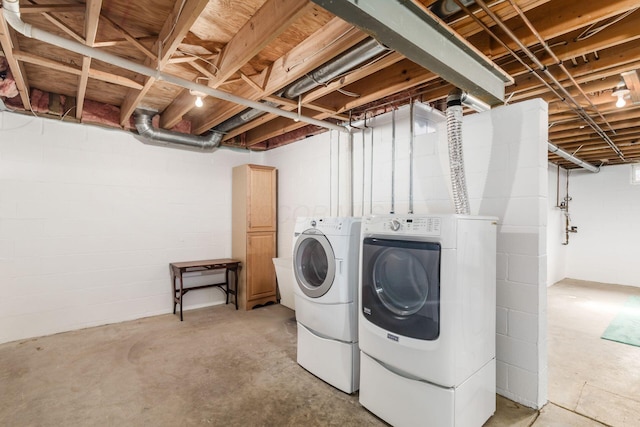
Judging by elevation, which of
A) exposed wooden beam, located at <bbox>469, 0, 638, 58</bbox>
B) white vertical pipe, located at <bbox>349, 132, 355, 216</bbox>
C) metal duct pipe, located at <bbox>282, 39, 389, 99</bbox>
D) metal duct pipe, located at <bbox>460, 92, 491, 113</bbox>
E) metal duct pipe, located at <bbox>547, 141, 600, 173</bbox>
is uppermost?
exposed wooden beam, located at <bbox>469, 0, 638, 58</bbox>

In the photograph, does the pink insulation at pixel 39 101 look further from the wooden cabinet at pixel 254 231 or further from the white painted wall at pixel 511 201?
the white painted wall at pixel 511 201

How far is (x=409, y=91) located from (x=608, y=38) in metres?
1.41

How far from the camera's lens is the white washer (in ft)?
5.56

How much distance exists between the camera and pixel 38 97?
10.7 ft

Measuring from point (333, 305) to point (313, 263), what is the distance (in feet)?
1.61

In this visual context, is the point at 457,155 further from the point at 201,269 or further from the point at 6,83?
the point at 6,83

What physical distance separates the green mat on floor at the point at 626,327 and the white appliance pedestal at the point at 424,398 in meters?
2.43

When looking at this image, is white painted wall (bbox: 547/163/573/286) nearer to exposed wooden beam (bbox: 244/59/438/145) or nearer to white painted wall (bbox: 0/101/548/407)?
white painted wall (bbox: 0/101/548/407)

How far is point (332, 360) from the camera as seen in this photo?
239 centimetres

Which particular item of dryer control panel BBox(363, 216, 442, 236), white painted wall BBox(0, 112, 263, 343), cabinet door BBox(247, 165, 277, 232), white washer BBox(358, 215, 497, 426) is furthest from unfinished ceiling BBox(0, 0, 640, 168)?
white washer BBox(358, 215, 497, 426)

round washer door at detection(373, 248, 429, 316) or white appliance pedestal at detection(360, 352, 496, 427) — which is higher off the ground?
round washer door at detection(373, 248, 429, 316)

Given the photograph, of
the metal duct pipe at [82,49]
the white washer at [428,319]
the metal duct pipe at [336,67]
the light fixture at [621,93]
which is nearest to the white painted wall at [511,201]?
the white washer at [428,319]

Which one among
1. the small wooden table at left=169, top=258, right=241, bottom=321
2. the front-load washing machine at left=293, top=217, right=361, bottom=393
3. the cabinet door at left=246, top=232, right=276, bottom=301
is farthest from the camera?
the cabinet door at left=246, top=232, right=276, bottom=301

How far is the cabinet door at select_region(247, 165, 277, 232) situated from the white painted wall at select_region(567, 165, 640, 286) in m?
6.57
